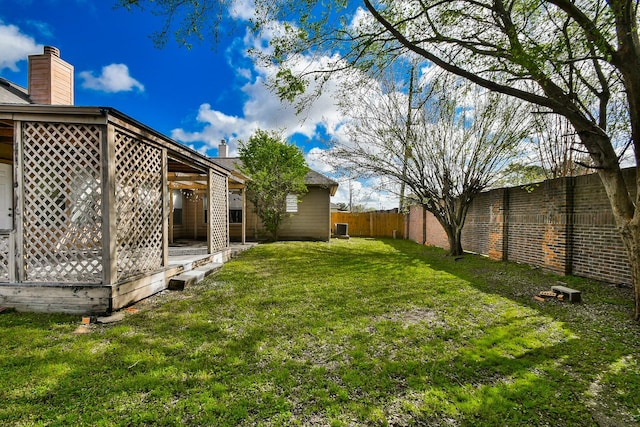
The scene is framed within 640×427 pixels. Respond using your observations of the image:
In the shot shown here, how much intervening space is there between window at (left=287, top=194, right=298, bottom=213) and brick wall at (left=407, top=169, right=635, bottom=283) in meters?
7.87

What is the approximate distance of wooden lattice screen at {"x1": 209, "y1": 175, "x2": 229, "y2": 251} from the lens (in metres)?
7.38

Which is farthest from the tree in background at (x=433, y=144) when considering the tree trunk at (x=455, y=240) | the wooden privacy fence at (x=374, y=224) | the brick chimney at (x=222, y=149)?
the brick chimney at (x=222, y=149)

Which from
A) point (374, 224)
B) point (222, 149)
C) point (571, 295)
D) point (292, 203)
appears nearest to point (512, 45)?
point (571, 295)

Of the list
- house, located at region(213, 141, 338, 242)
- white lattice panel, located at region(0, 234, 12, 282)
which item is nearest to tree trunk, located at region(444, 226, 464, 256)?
house, located at region(213, 141, 338, 242)

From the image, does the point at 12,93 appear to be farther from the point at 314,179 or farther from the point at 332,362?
the point at 314,179

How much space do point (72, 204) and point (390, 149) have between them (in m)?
8.23

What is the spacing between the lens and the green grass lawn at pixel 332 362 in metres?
1.92

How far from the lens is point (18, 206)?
3738 mm

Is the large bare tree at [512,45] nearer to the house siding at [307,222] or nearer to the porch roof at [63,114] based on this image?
the porch roof at [63,114]

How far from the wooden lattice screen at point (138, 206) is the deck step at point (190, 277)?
0.41 metres

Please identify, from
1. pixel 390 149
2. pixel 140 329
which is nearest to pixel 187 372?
pixel 140 329

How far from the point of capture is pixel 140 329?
3307mm

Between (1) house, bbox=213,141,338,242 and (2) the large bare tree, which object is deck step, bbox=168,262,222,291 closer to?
(2) the large bare tree

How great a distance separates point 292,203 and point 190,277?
8612 millimetres
